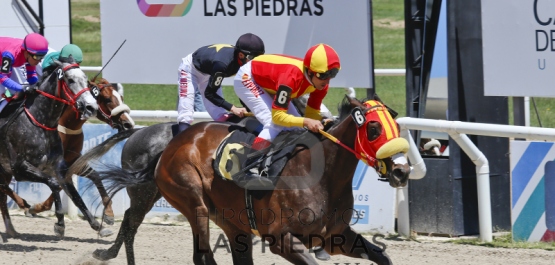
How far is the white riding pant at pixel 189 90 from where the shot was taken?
664 centimetres

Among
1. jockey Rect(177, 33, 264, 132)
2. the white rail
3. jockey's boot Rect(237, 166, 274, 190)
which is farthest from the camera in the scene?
the white rail

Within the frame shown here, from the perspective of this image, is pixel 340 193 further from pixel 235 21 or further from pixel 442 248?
pixel 235 21

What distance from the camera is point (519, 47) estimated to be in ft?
24.3

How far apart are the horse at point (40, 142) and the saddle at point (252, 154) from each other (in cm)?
240

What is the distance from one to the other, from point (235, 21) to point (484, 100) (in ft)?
9.34

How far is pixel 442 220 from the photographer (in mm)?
7523

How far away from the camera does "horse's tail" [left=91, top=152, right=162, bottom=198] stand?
6.11m

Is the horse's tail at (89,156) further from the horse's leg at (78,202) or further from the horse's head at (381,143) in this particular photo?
the horse's head at (381,143)

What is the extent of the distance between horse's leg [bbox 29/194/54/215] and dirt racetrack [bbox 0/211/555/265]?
0.16 meters

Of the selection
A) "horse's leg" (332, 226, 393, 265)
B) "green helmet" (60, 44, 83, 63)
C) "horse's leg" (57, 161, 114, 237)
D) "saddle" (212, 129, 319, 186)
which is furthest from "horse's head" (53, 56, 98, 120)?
"horse's leg" (332, 226, 393, 265)

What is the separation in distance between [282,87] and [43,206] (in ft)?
13.3

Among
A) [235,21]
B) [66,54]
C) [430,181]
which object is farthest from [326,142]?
[235,21]

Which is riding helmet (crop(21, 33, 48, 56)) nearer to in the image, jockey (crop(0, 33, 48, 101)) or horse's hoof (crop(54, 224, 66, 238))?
jockey (crop(0, 33, 48, 101))

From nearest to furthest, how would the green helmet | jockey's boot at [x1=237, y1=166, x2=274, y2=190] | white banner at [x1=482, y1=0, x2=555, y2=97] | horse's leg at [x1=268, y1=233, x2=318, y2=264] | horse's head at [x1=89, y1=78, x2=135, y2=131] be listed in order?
horse's leg at [x1=268, y1=233, x2=318, y2=264] → jockey's boot at [x1=237, y1=166, x2=274, y2=190] → white banner at [x1=482, y1=0, x2=555, y2=97] → the green helmet → horse's head at [x1=89, y1=78, x2=135, y2=131]
